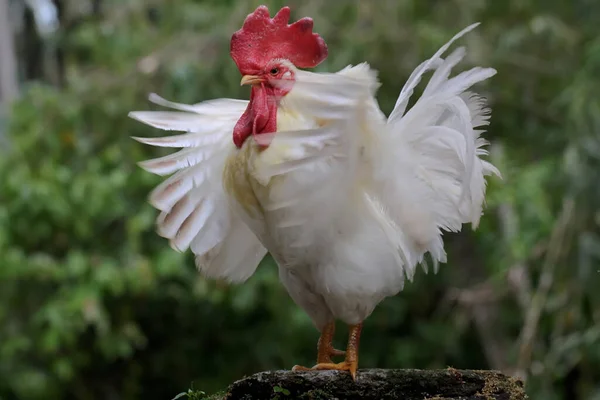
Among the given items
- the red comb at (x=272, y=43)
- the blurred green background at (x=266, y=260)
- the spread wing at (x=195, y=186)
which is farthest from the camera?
the blurred green background at (x=266, y=260)

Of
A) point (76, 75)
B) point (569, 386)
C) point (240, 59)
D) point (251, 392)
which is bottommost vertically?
point (569, 386)

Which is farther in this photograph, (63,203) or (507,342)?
(507,342)

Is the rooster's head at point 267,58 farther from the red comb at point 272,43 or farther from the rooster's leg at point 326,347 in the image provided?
the rooster's leg at point 326,347

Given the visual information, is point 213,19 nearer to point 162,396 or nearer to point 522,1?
point 522,1

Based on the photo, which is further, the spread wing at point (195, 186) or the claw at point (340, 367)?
the spread wing at point (195, 186)

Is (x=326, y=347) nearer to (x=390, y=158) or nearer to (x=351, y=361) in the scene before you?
(x=351, y=361)

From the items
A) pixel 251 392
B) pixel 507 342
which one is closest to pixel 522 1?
pixel 507 342

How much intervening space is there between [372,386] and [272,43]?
3.36 ft

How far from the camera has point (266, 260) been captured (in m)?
5.70

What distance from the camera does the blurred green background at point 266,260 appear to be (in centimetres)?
480

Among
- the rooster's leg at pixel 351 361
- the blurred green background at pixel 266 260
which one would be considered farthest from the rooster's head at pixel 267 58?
the blurred green background at pixel 266 260

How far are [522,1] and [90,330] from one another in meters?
3.98

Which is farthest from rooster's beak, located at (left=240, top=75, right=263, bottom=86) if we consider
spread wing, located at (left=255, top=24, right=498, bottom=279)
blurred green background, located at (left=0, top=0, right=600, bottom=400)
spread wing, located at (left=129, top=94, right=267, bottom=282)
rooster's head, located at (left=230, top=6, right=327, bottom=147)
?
blurred green background, located at (left=0, top=0, right=600, bottom=400)

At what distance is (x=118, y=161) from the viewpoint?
5.61 meters
